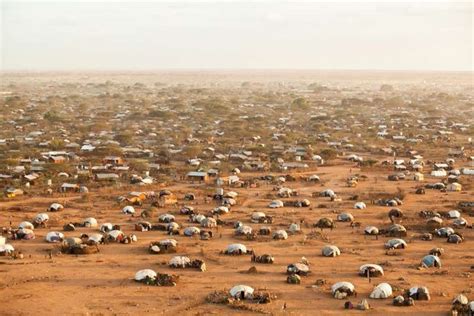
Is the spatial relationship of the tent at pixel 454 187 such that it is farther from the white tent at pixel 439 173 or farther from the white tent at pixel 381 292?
the white tent at pixel 381 292

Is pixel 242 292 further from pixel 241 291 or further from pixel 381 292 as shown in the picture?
pixel 381 292

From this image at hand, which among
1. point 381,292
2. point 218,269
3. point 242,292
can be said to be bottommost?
point 218,269

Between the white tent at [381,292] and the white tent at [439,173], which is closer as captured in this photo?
the white tent at [381,292]

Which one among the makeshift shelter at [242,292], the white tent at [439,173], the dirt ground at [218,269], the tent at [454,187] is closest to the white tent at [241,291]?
the makeshift shelter at [242,292]

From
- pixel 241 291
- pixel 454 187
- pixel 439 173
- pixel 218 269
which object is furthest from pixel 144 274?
pixel 439 173

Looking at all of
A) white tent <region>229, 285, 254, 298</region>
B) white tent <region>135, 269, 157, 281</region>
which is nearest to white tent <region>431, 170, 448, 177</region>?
white tent <region>229, 285, 254, 298</region>

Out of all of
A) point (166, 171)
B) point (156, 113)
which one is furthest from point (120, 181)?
point (156, 113)

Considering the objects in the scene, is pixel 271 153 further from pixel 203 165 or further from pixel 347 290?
pixel 347 290

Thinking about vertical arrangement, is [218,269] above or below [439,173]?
below

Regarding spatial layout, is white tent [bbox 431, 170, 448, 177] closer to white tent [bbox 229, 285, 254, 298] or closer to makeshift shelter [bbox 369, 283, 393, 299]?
makeshift shelter [bbox 369, 283, 393, 299]
